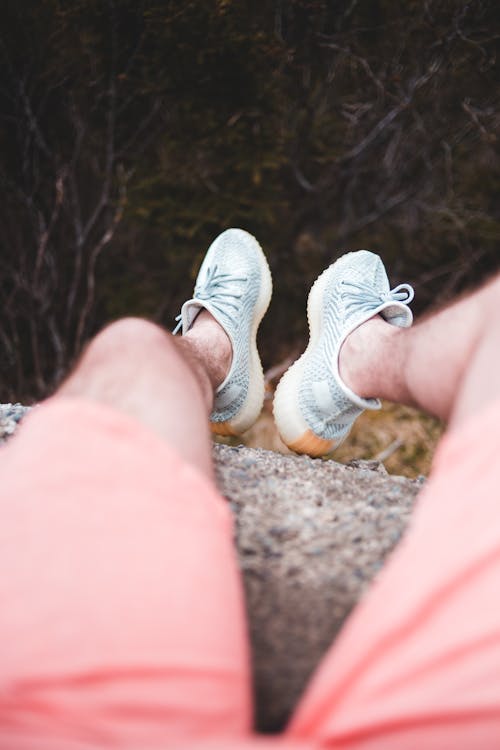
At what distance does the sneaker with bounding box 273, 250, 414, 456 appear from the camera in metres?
1.72

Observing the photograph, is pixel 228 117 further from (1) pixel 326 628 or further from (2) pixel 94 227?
(1) pixel 326 628

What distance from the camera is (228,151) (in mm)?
2980

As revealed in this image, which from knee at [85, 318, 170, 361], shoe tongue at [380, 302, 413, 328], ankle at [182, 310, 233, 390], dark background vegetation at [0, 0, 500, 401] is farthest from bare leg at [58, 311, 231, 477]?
dark background vegetation at [0, 0, 500, 401]

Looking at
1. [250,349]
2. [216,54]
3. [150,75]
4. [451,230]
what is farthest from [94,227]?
[451,230]

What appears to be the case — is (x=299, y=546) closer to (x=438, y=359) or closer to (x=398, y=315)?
(x=438, y=359)

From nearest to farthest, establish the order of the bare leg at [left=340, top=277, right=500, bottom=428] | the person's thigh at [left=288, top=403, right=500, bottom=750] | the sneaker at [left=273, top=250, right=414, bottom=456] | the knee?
the person's thigh at [left=288, top=403, right=500, bottom=750] < the bare leg at [left=340, top=277, right=500, bottom=428] < the knee < the sneaker at [left=273, top=250, right=414, bottom=456]

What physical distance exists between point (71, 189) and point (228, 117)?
979 mm

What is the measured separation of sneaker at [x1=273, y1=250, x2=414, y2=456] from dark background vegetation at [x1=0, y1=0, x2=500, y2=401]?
1.33m

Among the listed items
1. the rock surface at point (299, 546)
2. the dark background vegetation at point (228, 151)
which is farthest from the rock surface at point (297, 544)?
the dark background vegetation at point (228, 151)

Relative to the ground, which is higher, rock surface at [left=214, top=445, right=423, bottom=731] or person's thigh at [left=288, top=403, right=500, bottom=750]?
person's thigh at [left=288, top=403, right=500, bottom=750]

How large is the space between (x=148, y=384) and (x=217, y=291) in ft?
3.35

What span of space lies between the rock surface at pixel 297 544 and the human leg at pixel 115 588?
205mm

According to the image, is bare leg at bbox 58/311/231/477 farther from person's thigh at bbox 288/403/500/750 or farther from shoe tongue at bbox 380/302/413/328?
A: shoe tongue at bbox 380/302/413/328

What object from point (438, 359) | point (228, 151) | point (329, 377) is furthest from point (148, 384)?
point (228, 151)
